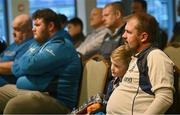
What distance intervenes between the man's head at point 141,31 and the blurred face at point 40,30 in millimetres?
1054

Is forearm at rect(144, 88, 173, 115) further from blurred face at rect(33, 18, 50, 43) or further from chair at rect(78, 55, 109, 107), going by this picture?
blurred face at rect(33, 18, 50, 43)

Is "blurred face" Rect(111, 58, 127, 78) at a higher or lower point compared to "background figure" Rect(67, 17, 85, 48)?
higher

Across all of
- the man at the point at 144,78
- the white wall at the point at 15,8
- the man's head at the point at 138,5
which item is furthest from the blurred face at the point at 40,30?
the white wall at the point at 15,8

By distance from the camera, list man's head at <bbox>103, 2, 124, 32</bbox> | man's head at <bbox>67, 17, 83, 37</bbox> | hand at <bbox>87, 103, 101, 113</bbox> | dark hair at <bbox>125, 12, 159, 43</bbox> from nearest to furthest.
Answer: dark hair at <bbox>125, 12, 159, 43</bbox> < hand at <bbox>87, 103, 101, 113</bbox> < man's head at <bbox>103, 2, 124, 32</bbox> < man's head at <bbox>67, 17, 83, 37</bbox>

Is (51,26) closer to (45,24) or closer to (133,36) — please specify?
(45,24)

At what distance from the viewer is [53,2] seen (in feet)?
24.4

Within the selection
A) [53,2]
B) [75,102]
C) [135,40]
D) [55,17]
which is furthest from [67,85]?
[53,2]

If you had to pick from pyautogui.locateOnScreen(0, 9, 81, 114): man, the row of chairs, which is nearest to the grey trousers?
pyautogui.locateOnScreen(0, 9, 81, 114): man

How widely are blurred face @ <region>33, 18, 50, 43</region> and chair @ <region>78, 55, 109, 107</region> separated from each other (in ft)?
1.48

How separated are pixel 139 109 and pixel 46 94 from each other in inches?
37.4

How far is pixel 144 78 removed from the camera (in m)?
2.41

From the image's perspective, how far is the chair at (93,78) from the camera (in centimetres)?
306

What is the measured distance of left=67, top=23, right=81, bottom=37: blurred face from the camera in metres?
6.07

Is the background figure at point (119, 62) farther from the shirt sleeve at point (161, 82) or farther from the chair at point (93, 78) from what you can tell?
the shirt sleeve at point (161, 82)
